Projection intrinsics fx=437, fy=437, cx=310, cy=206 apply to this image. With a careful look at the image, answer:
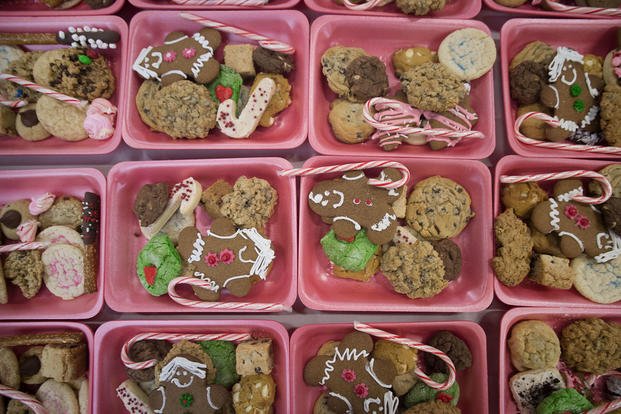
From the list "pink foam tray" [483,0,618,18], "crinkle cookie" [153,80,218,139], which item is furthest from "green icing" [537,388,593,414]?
"crinkle cookie" [153,80,218,139]

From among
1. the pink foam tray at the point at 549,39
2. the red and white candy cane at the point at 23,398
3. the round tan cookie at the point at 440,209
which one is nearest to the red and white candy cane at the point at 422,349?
the round tan cookie at the point at 440,209

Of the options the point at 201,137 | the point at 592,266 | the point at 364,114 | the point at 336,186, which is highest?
the point at 364,114

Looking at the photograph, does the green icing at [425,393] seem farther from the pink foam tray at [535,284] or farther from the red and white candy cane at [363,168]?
the red and white candy cane at [363,168]

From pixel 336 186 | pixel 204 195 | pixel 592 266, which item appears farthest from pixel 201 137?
pixel 592 266

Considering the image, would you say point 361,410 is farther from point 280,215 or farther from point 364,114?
point 364,114

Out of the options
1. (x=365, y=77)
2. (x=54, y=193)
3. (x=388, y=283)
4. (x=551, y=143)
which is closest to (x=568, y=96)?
(x=551, y=143)

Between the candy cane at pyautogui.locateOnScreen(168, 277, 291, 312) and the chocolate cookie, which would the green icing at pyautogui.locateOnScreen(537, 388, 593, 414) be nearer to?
the candy cane at pyautogui.locateOnScreen(168, 277, 291, 312)
